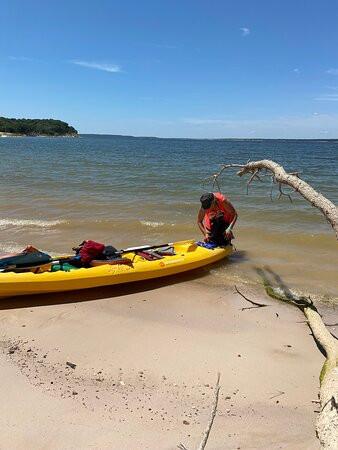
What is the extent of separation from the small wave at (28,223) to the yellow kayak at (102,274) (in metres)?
3.77

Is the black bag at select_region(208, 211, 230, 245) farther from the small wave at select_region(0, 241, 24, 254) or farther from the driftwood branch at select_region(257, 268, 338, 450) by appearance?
the small wave at select_region(0, 241, 24, 254)

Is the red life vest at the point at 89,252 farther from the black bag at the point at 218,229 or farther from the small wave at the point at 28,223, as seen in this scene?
the small wave at the point at 28,223

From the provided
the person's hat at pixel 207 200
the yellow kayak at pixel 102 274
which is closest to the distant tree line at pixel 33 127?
the person's hat at pixel 207 200

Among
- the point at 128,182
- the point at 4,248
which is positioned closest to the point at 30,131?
the point at 128,182

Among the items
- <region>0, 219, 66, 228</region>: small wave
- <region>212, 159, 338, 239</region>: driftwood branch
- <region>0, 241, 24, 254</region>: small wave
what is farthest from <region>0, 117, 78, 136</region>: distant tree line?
<region>212, 159, 338, 239</region>: driftwood branch

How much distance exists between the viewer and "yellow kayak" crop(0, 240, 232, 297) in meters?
4.84

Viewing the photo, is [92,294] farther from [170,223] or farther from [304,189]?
[170,223]

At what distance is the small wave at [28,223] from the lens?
30.1ft

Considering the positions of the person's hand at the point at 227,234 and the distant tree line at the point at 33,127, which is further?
the distant tree line at the point at 33,127

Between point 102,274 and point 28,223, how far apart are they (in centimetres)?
483

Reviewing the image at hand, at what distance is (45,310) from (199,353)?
201 centimetres

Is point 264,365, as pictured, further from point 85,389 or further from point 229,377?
point 85,389

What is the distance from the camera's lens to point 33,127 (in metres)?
129

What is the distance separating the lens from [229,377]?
131 inches
